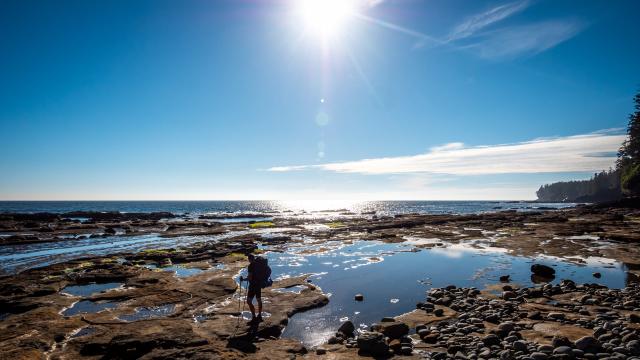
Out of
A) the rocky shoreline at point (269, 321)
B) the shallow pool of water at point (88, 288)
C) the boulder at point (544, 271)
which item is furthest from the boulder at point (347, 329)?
the boulder at point (544, 271)

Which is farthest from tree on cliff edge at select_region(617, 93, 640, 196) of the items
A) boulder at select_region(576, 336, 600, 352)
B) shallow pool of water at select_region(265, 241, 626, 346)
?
boulder at select_region(576, 336, 600, 352)

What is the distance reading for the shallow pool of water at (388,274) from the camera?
1590 cm

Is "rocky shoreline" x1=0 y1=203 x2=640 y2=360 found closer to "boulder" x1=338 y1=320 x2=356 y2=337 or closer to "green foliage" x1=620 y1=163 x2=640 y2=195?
"boulder" x1=338 y1=320 x2=356 y2=337

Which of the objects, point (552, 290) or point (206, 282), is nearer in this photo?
point (552, 290)

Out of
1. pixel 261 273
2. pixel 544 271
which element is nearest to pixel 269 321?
pixel 261 273

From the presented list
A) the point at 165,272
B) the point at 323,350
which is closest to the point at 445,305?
the point at 323,350

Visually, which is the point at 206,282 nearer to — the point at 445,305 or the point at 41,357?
the point at 41,357

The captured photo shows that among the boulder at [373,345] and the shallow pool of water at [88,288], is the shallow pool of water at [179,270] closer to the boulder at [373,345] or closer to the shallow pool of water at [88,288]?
the shallow pool of water at [88,288]

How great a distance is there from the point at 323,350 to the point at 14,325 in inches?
514

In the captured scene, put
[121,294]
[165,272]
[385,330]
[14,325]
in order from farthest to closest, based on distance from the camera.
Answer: [165,272] < [121,294] < [14,325] < [385,330]

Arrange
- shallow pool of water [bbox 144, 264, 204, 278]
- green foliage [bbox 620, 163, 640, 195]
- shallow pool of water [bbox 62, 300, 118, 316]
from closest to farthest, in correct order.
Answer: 1. shallow pool of water [bbox 62, 300, 118, 316]
2. shallow pool of water [bbox 144, 264, 204, 278]
3. green foliage [bbox 620, 163, 640, 195]

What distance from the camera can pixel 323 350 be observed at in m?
11.6

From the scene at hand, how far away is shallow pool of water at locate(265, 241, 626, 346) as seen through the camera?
15.9 metres

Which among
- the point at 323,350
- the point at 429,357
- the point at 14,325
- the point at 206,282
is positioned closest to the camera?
the point at 429,357
